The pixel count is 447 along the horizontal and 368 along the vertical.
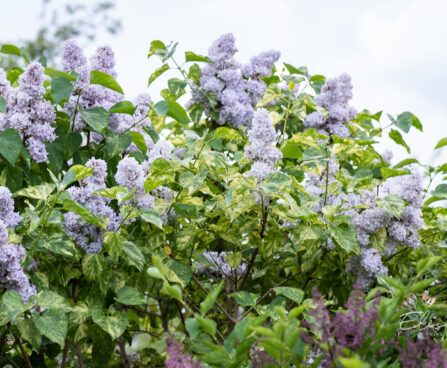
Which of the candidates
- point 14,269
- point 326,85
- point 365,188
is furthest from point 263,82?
point 14,269

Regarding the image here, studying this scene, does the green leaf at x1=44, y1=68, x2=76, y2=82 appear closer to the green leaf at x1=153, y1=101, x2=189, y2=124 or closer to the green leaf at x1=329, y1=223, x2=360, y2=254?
the green leaf at x1=153, y1=101, x2=189, y2=124

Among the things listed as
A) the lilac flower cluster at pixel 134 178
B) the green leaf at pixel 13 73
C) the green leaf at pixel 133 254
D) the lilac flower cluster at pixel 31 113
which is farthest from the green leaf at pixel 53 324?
the green leaf at pixel 13 73

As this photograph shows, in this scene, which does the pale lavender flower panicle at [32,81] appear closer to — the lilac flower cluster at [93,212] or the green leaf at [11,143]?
the green leaf at [11,143]

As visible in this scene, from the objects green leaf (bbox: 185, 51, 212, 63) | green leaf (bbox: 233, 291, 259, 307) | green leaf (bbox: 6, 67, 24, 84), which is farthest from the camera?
green leaf (bbox: 185, 51, 212, 63)

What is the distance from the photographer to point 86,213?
1621 mm

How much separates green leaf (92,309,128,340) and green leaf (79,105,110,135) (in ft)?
2.29

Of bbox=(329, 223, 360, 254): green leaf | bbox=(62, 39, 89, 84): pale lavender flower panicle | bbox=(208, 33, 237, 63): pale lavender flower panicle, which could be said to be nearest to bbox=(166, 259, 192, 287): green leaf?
bbox=(329, 223, 360, 254): green leaf

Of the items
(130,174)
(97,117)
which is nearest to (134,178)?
(130,174)

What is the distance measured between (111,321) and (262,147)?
787mm

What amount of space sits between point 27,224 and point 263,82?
181 centimetres

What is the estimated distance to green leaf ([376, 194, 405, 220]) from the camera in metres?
1.96

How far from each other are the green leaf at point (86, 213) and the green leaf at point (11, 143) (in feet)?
1.35

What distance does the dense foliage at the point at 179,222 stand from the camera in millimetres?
1598

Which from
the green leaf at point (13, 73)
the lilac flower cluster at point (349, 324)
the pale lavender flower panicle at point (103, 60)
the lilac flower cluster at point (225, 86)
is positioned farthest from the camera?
the lilac flower cluster at point (225, 86)
